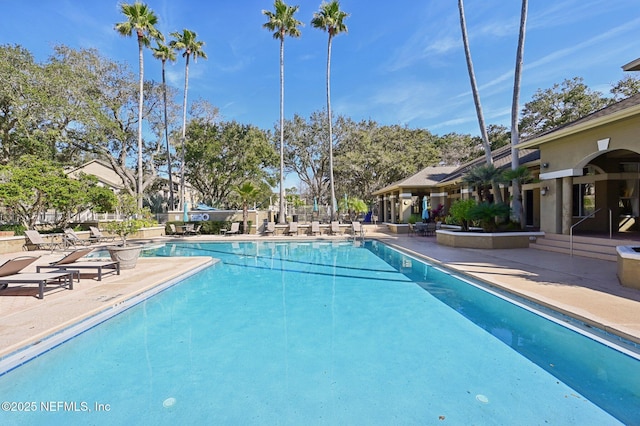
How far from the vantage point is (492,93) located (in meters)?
21.4

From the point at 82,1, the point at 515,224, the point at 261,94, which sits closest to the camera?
the point at 82,1

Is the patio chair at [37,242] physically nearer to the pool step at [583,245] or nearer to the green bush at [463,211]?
the green bush at [463,211]

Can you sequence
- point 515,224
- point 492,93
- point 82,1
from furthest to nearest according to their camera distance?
1. point 492,93
2. point 515,224
3. point 82,1

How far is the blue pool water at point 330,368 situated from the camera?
3230 mm

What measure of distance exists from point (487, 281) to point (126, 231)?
35.1 ft

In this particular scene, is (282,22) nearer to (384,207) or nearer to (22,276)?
(384,207)

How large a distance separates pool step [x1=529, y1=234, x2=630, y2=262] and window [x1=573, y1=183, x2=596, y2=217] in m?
3.71

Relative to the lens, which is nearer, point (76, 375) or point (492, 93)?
point (76, 375)

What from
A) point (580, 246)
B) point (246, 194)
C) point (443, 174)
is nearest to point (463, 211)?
point (580, 246)

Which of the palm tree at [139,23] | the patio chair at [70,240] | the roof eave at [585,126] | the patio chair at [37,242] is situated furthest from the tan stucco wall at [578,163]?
the palm tree at [139,23]

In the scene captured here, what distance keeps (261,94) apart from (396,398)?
33.4m

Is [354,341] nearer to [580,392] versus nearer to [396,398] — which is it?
[396,398]

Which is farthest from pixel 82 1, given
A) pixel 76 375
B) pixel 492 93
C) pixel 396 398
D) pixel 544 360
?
Answer: pixel 492 93

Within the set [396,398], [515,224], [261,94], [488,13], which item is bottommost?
Answer: [396,398]
